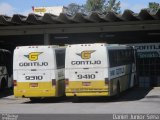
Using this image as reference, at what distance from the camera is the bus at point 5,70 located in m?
30.0

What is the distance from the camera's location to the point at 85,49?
2392 cm

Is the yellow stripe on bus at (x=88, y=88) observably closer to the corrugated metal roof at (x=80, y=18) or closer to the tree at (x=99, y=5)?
the corrugated metal roof at (x=80, y=18)

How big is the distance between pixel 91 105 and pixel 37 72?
3.27 m

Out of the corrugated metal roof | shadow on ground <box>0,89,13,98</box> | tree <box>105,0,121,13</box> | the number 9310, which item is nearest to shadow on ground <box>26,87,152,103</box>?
the number 9310

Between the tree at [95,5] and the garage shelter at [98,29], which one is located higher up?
the tree at [95,5]

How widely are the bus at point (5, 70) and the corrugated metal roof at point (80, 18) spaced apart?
2.07 m

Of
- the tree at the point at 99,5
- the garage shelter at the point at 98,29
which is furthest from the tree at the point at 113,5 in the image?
the garage shelter at the point at 98,29

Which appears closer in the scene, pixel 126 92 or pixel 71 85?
pixel 71 85

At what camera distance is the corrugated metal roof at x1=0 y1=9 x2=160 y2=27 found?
28984mm

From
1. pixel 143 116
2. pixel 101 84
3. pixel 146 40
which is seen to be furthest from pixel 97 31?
pixel 143 116

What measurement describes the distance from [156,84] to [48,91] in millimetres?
11298

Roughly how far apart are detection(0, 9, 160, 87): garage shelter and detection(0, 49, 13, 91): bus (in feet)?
6.72

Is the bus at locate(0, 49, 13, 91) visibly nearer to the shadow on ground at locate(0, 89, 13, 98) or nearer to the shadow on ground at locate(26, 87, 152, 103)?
the shadow on ground at locate(0, 89, 13, 98)

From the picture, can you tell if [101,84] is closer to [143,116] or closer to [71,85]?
[71,85]
